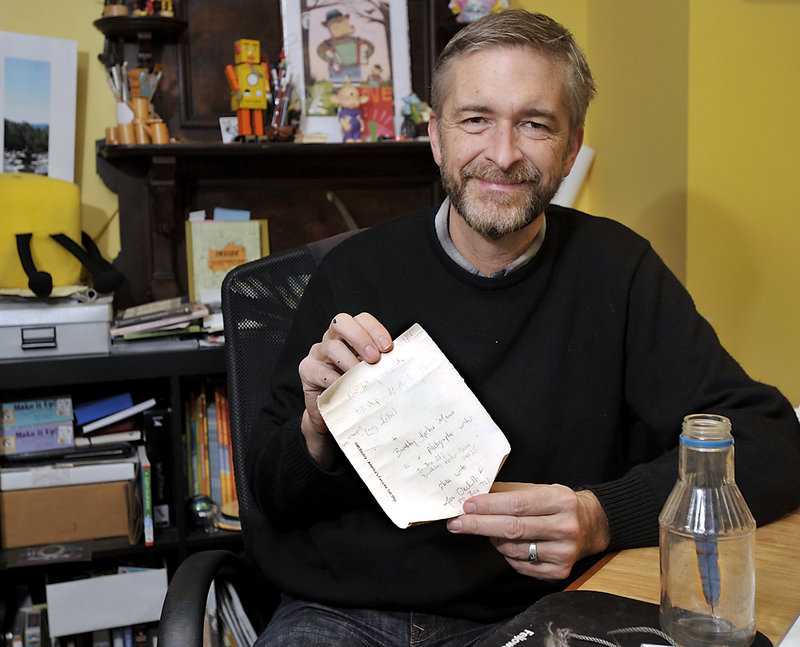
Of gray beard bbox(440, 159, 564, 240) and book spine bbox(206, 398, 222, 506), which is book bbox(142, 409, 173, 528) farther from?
gray beard bbox(440, 159, 564, 240)

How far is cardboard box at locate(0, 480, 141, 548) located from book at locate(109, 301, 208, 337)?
0.34 meters

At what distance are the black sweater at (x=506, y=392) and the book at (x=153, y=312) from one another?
2.34 ft

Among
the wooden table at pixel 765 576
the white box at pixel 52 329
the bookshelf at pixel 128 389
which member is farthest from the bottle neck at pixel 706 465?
the white box at pixel 52 329

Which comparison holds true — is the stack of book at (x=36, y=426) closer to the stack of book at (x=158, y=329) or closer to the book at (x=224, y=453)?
the stack of book at (x=158, y=329)

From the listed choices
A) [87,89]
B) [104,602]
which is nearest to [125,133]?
[87,89]

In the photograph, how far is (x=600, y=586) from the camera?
0.88 m

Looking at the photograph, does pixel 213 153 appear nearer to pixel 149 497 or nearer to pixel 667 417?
pixel 149 497

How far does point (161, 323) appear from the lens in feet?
6.34

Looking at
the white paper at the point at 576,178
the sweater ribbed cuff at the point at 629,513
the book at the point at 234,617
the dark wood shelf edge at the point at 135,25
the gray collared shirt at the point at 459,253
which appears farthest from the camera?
the white paper at the point at 576,178

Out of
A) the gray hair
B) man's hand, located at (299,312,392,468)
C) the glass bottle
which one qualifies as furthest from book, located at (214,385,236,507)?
the glass bottle

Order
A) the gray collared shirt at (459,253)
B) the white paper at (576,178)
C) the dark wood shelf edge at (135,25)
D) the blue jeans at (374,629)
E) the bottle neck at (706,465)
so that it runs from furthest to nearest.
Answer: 1. the white paper at (576,178)
2. the dark wood shelf edge at (135,25)
3. the gray collared shirt at (459,253)
4. the blue jeans at (374,629)
5. the bottle neck at (706,465)

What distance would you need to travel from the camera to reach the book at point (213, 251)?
222 centimetres

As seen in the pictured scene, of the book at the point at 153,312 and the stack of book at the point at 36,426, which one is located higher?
the book at the point at 153,312

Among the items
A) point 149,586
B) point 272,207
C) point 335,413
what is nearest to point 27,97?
point 272,207
